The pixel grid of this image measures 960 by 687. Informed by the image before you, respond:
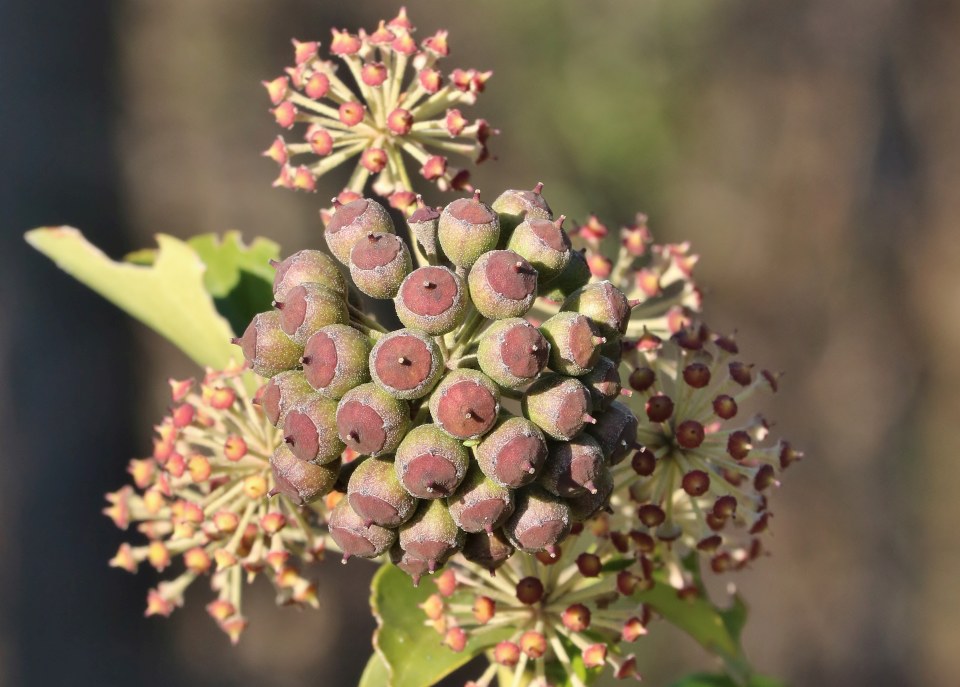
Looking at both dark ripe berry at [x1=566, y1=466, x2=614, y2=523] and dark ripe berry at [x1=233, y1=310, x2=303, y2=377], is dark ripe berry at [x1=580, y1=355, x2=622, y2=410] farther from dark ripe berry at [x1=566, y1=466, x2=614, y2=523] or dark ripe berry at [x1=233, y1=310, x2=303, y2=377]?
dark ripe berry at [x1=233, y1=310, x2=303, y2=377]

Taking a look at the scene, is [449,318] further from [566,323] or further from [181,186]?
[181,186]

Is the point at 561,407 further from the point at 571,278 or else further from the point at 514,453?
the point at 571,278

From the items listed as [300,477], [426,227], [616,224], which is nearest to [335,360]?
[300,477]

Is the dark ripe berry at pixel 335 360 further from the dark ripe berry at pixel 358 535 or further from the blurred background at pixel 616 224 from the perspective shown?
the blurred background at pixel 616 224

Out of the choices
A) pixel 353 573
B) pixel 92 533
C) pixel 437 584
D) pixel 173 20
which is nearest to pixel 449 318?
pixel 437 584

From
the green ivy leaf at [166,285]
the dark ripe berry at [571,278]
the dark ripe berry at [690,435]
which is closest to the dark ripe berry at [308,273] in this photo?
the dark ripe berry at [571,278]

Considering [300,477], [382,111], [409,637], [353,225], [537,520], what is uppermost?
[382,111]

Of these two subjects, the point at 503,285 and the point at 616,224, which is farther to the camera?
the point at 616,224
